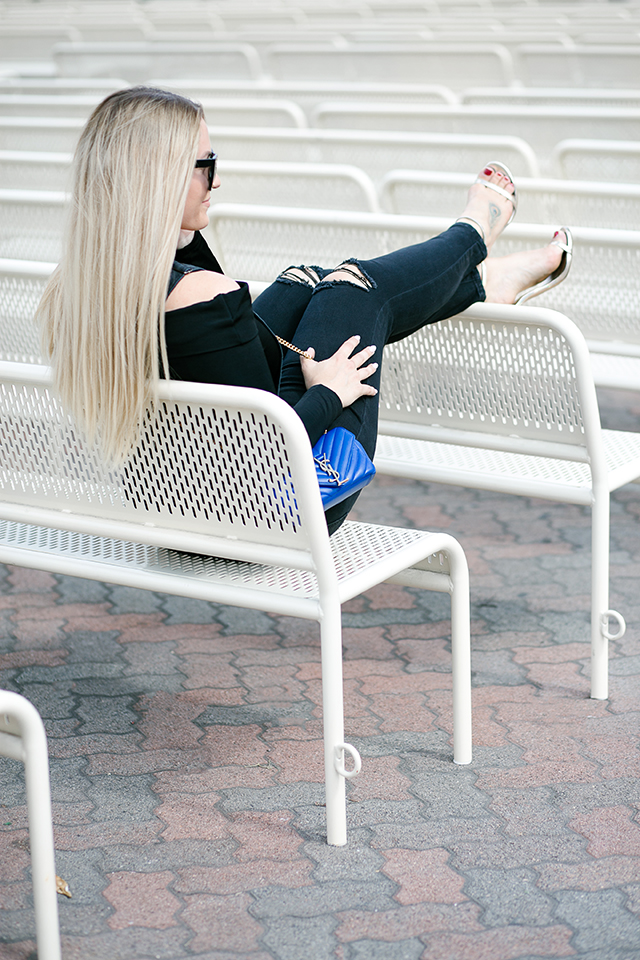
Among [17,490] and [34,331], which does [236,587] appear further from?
[34,331]

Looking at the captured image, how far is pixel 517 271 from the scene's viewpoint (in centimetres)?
326

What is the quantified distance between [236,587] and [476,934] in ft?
2.56

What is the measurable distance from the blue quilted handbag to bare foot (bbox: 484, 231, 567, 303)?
2.97ft

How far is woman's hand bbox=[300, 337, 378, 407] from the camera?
264 cm

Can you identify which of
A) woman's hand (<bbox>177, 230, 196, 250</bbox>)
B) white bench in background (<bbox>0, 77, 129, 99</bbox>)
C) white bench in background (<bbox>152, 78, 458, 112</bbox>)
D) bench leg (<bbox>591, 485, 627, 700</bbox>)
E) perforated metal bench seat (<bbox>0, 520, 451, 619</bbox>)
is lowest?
bench leg (<bbox>591, 485, 627, 700</bbox>)

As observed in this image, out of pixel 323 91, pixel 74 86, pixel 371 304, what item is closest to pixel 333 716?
pixel 371 304

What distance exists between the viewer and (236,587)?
2.46 m

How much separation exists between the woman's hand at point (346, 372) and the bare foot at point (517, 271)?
671 millimetres

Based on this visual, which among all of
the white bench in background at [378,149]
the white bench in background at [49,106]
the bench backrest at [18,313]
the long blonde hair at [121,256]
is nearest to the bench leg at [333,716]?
the long blonde hair at [121,256]

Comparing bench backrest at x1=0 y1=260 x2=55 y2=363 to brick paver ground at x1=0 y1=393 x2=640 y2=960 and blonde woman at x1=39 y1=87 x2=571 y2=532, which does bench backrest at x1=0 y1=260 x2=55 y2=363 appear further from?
brick paver ground at x1=0 y1=393 x2=640 y2=960

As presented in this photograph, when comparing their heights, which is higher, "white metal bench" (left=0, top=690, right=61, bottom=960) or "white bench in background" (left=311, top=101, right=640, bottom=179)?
"white bench in background" (left=311, top=101, right=640, bottom=179)

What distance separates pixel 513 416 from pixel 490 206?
0.59m

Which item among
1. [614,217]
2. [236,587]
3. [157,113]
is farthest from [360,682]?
[614,217]

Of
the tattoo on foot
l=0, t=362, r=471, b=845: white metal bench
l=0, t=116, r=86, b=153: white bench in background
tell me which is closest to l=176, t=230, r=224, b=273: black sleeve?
l=0, t=362, r=471, b=845: white metal bench
